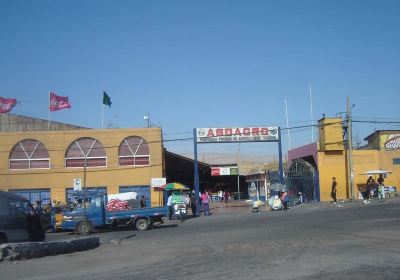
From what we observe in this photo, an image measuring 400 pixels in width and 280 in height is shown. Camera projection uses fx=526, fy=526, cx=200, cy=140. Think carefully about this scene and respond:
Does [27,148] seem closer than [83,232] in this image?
No

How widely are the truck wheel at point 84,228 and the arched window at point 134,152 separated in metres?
16.2

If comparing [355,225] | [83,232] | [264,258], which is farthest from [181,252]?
[83,232]

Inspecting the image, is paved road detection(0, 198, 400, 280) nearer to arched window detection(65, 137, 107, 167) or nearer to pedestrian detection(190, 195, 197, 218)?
pedestrian detection(190, 195, 197, 218)

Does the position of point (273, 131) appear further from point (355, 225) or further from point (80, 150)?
point (355, 225)

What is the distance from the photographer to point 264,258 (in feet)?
42.5

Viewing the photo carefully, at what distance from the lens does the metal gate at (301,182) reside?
42.1 m

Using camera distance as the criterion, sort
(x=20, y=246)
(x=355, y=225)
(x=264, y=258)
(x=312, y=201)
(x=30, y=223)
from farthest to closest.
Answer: (x=312, y=201) → (x=355, y=225) → (x=30, y=223) → (x=20, y=246) → (x=264, y=258)

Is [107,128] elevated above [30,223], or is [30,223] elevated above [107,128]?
[107,128]

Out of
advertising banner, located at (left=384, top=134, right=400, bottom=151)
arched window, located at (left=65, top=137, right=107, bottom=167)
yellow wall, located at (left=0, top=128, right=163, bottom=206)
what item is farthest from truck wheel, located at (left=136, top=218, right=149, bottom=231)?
advertising banner, located at (left=384, top=134, right=400, bottom=151)

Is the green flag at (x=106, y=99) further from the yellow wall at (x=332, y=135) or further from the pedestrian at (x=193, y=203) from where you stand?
the yellow wall at (x=332, y=135)

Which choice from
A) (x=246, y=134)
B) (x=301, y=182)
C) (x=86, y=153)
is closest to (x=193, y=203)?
(x=246, y=134)

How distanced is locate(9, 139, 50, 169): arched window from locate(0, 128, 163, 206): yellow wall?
353 mm

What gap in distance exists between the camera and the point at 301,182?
142 ft

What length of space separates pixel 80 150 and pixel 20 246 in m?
28.8
